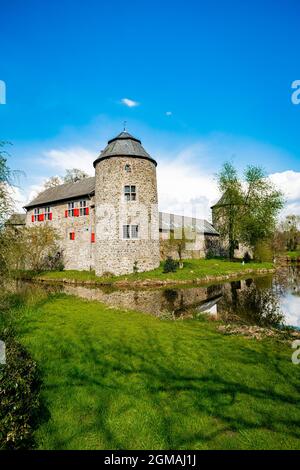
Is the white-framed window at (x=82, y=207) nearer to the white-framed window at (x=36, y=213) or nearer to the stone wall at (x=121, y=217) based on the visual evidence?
the stone wall at (x=121, y=217)

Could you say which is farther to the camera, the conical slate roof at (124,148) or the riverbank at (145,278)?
the conical slate roof at (124,148)

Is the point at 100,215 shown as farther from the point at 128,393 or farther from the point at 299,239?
the point at 299,239

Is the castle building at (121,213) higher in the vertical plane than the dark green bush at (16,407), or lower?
higher

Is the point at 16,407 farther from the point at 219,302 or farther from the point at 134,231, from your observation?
the point at 134,231

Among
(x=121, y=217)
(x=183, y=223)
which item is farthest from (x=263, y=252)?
(x=121, y=217)

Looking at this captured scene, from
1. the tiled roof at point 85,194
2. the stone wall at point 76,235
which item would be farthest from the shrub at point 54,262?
the tiled roof at point 85,194

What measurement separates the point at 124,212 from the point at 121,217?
462mm

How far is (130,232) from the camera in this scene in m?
22.0

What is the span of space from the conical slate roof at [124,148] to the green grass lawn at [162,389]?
17.1 m

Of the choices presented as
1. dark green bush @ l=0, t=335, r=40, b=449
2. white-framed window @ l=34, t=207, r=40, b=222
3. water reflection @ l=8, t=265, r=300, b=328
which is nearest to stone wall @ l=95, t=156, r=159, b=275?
water reflection @ l=8, t=265, r=300, b=328

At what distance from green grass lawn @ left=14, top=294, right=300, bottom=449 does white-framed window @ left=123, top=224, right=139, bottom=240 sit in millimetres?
14481

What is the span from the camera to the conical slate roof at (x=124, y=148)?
875 inches

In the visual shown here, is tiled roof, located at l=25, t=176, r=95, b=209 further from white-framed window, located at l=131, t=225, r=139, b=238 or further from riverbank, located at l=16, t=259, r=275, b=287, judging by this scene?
riverbank, located at l=16, t=259, r=275, b=287
